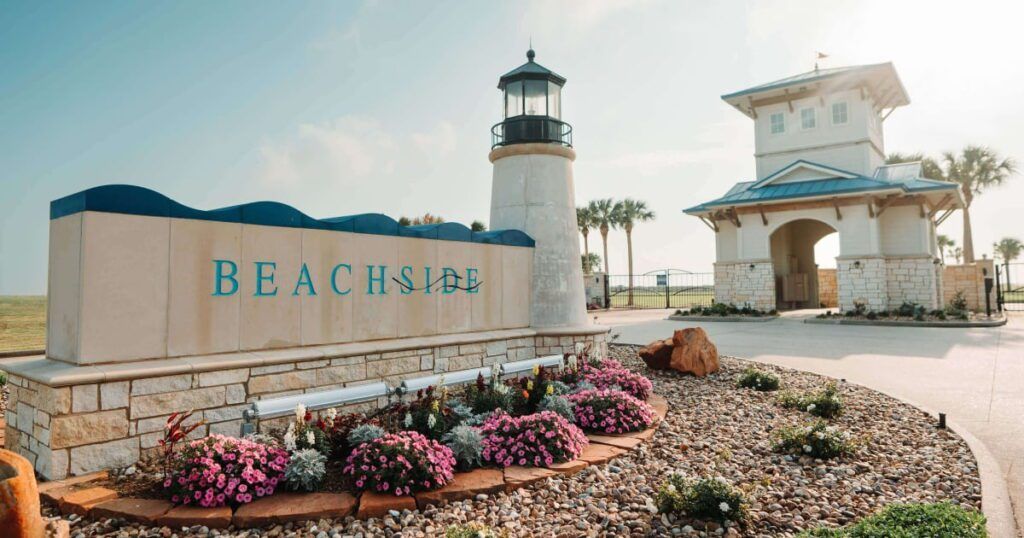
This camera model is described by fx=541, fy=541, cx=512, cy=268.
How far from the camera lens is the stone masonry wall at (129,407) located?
4480mm

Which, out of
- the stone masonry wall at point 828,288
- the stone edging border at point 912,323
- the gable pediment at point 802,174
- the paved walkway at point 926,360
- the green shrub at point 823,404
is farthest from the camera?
the stone masonry wall at point 828,288

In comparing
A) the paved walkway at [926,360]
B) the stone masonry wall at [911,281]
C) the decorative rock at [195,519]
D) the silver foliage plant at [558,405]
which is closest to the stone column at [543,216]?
the paved walkway at [926,360]

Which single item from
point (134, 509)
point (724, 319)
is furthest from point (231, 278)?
point (724, 319)

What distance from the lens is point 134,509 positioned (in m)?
3.81

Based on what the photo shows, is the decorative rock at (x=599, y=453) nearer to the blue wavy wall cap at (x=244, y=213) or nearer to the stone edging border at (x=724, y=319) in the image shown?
the blue wavy wall cap at (x=244, y=213)

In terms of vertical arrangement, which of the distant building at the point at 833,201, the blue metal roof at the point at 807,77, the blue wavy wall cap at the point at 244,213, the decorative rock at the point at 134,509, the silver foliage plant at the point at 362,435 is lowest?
the decorative rock at the point at 134,509

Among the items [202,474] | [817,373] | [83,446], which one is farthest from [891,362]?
[83,446]

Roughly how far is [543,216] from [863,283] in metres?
17.1

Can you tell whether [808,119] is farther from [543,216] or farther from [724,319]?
[543,216]

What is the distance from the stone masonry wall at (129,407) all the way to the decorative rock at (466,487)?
2412 millimetres

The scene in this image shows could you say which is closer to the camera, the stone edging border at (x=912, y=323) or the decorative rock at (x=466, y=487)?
the decorative rock at (x=466, y=487)

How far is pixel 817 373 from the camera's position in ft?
31.4

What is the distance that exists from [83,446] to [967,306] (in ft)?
98.2

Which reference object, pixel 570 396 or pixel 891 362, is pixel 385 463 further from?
pixel 891 362
